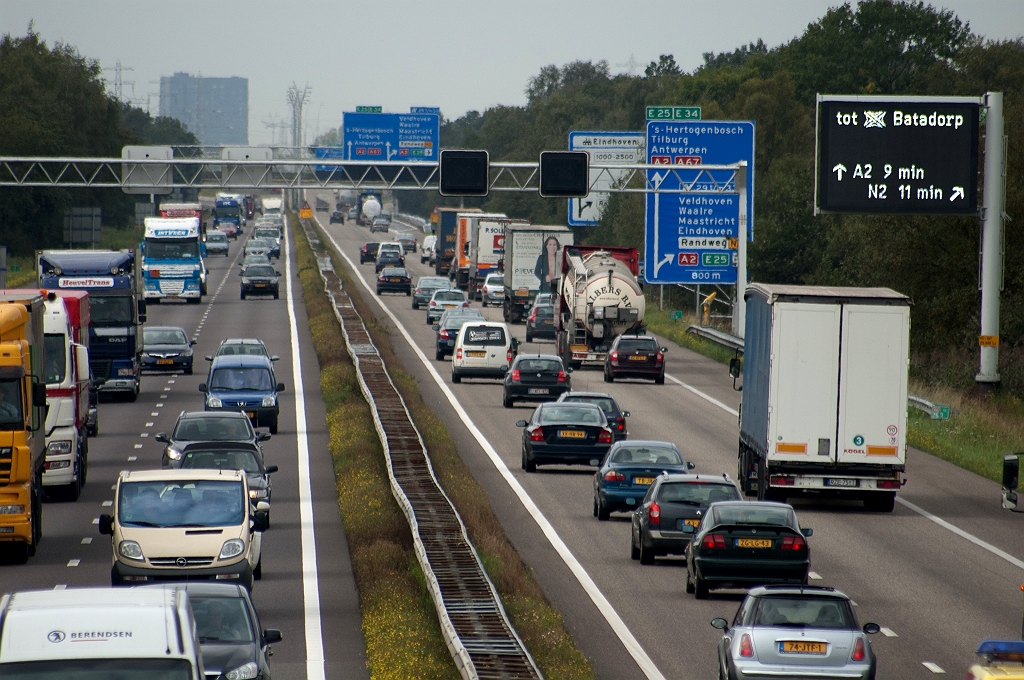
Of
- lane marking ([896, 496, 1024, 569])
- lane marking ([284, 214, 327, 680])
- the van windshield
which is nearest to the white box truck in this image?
lane marking ([896, 496, 1024, 569])

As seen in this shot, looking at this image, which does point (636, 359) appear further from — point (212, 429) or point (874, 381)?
point (874, 381)

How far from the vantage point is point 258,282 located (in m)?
80.7

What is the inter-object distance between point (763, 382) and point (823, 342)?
4.88ft

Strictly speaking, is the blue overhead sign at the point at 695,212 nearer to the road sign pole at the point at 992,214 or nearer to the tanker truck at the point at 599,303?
the tanker truck at the point at 599,303

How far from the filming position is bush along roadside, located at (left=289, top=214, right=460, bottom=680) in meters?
16.5

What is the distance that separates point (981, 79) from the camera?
355 feet

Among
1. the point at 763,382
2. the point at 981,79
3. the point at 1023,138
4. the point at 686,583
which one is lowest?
the point at 686,583

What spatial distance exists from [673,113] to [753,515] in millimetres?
37816

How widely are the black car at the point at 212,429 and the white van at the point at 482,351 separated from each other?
749 inches

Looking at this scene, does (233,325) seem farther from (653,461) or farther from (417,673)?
(417,673)

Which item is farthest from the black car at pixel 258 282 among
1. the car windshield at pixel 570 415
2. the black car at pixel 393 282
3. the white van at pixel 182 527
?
the white van at pixel 182 527

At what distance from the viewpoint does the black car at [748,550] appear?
2005 centimetres

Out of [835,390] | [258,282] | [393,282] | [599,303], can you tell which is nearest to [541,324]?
[599,303]

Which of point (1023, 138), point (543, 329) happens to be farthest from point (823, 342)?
point (543, 329)
